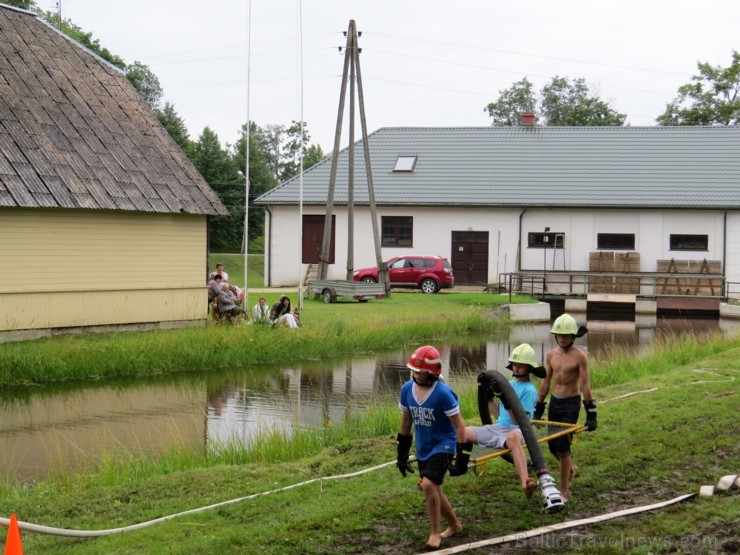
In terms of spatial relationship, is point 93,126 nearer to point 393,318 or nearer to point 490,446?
point 393,318

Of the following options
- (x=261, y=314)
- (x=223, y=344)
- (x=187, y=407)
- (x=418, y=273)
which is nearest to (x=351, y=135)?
(x=418, y=273)

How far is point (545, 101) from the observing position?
87.7 m

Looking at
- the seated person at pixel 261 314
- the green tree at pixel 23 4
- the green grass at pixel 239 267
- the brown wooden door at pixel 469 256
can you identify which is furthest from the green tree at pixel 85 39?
the seated person at pixel 261 314

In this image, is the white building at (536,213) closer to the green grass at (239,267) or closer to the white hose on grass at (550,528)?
the green grass at (239,267)

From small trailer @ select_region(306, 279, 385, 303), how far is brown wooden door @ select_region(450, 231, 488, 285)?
31.1 ft

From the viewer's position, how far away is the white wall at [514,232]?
43.2 m

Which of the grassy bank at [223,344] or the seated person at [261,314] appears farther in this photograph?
the seated person at [261,314]

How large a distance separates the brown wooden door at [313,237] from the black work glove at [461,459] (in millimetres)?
37130

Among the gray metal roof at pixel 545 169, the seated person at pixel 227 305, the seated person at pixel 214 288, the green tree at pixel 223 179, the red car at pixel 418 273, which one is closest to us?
the seated person at pixel 227 305

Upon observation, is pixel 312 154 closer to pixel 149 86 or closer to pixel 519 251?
pixel 149 86

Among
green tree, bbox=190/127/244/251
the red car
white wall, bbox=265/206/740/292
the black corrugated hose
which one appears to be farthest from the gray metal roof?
the black corrugated hose

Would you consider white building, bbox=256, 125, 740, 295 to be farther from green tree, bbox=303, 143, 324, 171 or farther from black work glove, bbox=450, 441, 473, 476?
green tree, bbox=303, 143, 324, 171

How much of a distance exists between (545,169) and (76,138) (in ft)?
89.5

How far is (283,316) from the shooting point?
24953 mm
